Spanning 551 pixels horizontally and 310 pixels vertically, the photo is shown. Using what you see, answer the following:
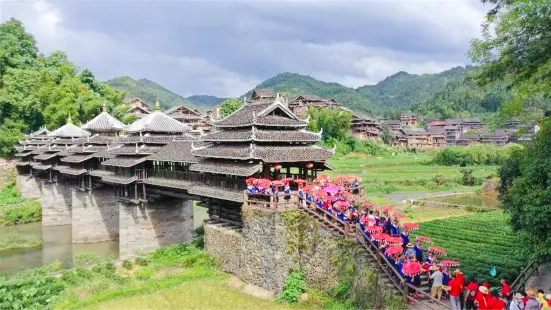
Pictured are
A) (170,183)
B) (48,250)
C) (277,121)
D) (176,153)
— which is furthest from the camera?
(48,250)

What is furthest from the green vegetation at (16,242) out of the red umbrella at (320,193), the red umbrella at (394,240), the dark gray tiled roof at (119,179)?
the red umbrella at (394,240)

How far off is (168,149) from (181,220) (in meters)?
6.24

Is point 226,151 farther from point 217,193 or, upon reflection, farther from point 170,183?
point 170,183

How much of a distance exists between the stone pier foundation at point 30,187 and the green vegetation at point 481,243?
48.3 m

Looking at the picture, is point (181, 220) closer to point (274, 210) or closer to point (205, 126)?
point (274, 210)

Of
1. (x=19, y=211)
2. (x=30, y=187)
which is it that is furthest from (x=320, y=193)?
(x=30, y=187)

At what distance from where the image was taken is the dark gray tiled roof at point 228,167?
961 inches

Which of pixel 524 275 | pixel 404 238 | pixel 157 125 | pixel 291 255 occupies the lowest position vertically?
pixel 524 275

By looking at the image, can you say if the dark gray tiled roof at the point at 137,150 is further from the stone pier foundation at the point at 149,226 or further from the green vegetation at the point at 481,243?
the green vegetation at the point at 481,243

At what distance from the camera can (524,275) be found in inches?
893

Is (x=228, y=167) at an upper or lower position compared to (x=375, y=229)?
upper

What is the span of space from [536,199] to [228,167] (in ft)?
51.6

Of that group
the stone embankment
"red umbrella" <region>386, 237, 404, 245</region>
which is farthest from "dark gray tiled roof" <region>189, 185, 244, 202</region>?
"red umbrella" <region>386, 237, 404, 245</region>

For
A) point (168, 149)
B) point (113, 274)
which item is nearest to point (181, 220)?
point (168, 149)
